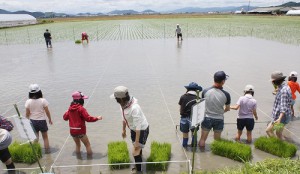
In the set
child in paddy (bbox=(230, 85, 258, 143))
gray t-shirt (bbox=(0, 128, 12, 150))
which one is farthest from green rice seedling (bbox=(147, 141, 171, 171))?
gray t-shirt (bbox=(0, 128, 12, 150))

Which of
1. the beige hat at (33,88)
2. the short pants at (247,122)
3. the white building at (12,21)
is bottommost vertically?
the short pants at (247,122)

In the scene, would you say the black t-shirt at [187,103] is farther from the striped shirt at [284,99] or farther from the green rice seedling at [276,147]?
the striped shirt at [284,99]

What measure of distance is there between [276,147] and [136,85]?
5.87 metres

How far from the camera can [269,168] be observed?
457cm

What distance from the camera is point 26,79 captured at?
38.6 feet

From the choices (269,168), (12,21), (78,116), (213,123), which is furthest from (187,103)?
(12,21)

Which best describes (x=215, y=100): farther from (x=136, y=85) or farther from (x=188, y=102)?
(x=136, y=85)

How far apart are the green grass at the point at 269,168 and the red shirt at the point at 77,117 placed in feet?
6.79

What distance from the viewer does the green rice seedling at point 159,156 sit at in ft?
15.8

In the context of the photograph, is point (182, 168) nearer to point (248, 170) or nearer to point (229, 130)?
point (248, 170)

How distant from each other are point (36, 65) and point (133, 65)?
5.04m

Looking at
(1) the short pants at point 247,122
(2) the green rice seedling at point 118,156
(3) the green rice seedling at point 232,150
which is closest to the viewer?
(2) the green rice seedling at point 118,156

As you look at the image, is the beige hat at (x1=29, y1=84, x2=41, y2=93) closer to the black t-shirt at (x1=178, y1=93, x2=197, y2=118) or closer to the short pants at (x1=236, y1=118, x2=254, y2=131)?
the black t-shirt at (x1=178, y1=93, x2=197, y2=118)

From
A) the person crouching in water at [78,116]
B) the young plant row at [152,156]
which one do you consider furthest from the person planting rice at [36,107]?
the young plant row at [152,156]
